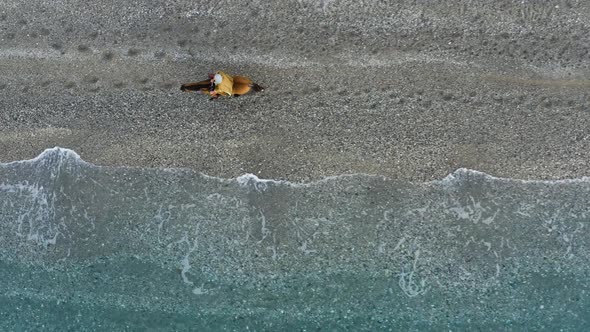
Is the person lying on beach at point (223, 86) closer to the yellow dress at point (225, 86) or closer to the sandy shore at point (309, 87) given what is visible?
the yellow dress at point (225, 86)

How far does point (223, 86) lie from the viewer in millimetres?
8016

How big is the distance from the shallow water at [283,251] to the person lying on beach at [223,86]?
1303 millimetres

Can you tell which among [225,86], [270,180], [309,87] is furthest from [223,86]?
[270,180]

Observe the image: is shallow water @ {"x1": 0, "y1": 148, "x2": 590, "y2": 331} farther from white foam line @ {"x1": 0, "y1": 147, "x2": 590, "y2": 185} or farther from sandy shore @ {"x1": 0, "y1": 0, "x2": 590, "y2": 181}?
sandy shore @ {"x1": 0, "y1": 0, "x2": 590, "y2": 181}

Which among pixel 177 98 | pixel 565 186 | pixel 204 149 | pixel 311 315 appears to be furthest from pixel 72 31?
pixel 565 186

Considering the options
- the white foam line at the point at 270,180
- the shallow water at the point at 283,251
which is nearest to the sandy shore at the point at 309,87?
the white foam line at the point at 270,180

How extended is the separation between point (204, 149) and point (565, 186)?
5.47 metres

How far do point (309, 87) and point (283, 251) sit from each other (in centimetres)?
257

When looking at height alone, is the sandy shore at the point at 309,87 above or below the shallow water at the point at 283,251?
above

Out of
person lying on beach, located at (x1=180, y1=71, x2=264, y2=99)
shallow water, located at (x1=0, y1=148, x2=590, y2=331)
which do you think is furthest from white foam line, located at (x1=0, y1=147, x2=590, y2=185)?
person lying on beach, located at (x1=180, y1=71, x2=264, y2=99)

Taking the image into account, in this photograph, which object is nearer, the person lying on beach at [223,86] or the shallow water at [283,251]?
the shallow water at [283,251]

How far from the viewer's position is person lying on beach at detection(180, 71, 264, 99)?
26.2ft

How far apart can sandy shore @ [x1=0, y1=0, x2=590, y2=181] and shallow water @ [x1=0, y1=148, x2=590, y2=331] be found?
34cm

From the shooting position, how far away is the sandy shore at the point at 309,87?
8047mm
